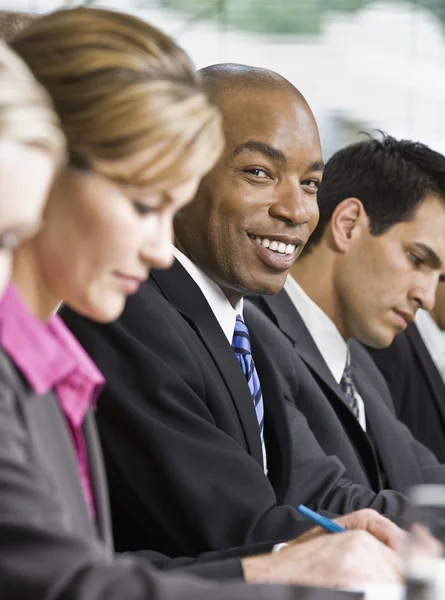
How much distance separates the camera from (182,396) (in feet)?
5.67

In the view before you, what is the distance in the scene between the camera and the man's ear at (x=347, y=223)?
2.72 meters

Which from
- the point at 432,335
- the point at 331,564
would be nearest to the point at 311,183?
the point at 331,564

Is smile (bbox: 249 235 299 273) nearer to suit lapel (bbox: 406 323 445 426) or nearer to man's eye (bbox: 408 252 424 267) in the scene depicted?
man's eye (bbox: 408 252 424 267)

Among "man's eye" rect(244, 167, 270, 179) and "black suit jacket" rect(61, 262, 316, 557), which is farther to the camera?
"man's eye" rect(244, 167, 270, 179)

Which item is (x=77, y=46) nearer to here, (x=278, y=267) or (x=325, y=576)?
(x=325, y=576)

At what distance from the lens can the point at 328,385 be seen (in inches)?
95.9

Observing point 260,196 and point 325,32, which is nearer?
point 260,196

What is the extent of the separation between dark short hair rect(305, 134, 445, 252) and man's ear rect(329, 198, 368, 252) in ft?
0.06

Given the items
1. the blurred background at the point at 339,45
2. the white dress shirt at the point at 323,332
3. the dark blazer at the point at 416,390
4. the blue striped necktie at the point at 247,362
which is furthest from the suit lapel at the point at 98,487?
the blurred background at the point at 339,45

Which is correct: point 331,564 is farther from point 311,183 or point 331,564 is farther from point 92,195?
point 311,183

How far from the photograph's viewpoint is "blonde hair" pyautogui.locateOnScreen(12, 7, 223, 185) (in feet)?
3.37

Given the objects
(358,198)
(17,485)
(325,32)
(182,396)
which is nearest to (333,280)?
(358,198)

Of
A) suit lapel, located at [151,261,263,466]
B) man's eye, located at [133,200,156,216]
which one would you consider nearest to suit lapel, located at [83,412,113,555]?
man's eye, located at [133,200,156,216]

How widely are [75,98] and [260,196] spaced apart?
99cm
